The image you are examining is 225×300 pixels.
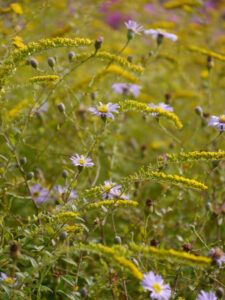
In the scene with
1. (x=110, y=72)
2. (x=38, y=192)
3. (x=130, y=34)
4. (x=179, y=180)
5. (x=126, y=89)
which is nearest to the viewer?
(x=179, y=180)

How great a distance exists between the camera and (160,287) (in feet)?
4.27

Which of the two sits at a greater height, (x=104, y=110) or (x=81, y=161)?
(x=104, y=110)

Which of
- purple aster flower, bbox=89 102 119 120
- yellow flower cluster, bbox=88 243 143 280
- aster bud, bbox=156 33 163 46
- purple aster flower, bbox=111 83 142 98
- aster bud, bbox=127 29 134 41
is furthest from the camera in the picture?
purple aster flower, bbox=111 83 142 98

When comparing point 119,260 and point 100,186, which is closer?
point 119,260

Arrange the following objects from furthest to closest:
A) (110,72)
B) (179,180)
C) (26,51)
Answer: (110,72) < (26,51) < (179,180)

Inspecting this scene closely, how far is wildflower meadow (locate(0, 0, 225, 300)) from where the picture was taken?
1360 mm

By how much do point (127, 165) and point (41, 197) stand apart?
44.3 inches

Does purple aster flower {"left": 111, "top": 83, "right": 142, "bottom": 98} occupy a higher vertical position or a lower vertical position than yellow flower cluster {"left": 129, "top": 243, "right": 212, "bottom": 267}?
lower

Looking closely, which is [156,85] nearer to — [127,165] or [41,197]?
[127,165]

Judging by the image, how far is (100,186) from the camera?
146 cm

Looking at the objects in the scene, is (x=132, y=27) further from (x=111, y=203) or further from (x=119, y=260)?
(x=119, y=260)

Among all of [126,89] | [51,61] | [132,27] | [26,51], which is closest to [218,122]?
[132,27]

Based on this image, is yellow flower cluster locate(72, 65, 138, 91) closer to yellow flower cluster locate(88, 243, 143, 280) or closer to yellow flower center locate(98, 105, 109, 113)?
yellow flower center locate(98, 105, 109, 113)

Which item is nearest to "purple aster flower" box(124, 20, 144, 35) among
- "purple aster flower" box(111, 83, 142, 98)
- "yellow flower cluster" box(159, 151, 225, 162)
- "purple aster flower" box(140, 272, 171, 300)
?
"purple aster flower" box(111, 83, 142, 98)
